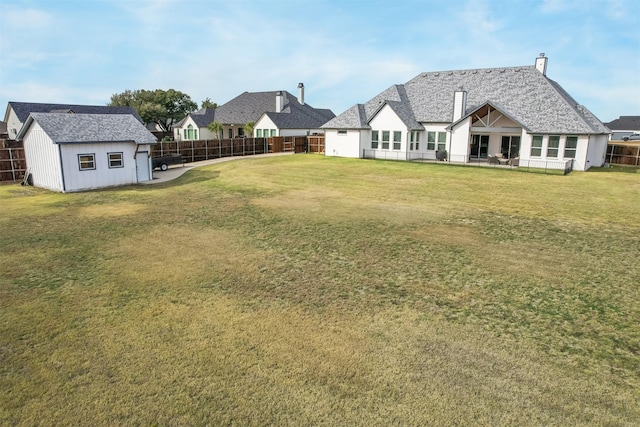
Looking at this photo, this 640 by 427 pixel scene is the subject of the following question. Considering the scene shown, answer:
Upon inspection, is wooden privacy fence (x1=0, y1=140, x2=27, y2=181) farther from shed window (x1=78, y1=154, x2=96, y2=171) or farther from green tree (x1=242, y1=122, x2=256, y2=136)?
green tree (x1=242, y1=122, x2=256, y2=136)

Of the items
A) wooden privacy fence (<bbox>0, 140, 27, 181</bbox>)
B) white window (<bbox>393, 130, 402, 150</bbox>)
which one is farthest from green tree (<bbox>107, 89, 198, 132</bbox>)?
white window (<bbox>393, 130, 402, 150</bbox>)

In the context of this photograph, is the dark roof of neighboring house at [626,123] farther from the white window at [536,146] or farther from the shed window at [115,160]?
the shed window at [115,160]

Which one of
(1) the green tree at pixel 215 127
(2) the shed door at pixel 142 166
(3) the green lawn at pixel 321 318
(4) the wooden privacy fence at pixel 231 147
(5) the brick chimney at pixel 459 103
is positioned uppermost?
(5) the brick chimney at pixel 459 103

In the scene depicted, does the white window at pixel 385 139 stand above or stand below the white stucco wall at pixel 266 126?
below

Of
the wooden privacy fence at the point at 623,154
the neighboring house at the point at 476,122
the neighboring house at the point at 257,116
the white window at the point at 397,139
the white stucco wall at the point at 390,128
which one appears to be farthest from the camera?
the neighboring house at the point at 257,116

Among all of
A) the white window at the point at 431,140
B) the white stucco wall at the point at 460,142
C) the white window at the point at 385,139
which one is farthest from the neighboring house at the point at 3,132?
the white stucco wall at the point at 460,142

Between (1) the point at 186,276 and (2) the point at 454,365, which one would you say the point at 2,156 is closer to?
(1) the point at 186,276

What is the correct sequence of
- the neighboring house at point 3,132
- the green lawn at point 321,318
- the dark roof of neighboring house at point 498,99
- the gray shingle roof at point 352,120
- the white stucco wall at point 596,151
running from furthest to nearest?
the neighboring house at point 3,132
the gray shingle roof at point 352,120
the dark roof of neighboring house at point 498,99
the white stucco wall at point 596,151
the green lawn at point 321,318

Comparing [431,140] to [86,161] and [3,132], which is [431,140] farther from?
[3,132]
